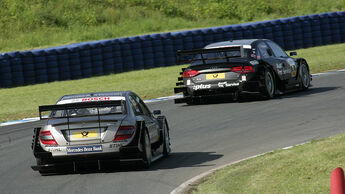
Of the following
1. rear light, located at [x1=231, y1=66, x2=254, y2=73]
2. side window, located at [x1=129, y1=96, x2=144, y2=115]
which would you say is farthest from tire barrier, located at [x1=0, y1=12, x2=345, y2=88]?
side window, located at [x1=129, y1=96, x2=144, y2=115]

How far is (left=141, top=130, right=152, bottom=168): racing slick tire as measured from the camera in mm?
9305

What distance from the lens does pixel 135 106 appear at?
33.0 ft

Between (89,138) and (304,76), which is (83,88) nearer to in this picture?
(304,76)

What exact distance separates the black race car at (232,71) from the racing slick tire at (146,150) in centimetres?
643

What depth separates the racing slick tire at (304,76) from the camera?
60.2 feet

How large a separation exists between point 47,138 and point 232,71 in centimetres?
766

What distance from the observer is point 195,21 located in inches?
1869

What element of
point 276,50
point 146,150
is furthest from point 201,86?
point 146,150

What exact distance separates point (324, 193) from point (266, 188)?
2.48ft

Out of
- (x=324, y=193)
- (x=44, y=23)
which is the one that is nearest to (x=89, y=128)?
(x=324, y=193)

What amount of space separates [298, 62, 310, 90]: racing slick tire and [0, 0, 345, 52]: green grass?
2377cm

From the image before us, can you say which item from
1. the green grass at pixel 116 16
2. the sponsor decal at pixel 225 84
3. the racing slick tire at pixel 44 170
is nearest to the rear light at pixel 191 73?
the sponsor decal at pixel 225 84

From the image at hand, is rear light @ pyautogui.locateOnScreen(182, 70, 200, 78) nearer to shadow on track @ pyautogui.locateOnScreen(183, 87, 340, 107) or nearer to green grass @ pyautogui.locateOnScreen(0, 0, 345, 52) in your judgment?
shadow on track @ pyautogui.locateOnScreen(183, 87, 340, 107)

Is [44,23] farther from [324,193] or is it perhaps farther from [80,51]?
[324,193]
